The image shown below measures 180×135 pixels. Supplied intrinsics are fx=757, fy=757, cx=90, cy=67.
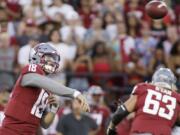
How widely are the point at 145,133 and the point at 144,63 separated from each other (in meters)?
5.47

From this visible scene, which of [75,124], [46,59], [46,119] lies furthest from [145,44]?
[46,59]

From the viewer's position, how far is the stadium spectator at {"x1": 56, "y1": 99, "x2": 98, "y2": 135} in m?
11.5

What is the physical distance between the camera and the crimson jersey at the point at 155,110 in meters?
8.09

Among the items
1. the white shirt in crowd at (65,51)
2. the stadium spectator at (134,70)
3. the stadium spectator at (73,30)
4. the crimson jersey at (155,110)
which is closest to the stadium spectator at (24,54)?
the white shirt in crowd at (65,51)

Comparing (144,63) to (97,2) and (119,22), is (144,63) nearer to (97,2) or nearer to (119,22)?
(119,22)

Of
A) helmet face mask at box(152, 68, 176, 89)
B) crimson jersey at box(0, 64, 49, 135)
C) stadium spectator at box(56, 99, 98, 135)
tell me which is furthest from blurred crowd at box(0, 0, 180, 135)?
crimson jersey at box(0, 64, 49, 135)

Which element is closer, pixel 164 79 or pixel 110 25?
pixel 164 79

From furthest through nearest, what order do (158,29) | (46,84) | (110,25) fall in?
(158,29), (110,25), (46,84)

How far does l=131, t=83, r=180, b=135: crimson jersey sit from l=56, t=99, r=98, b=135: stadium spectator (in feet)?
10.9

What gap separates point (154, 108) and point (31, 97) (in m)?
1.42

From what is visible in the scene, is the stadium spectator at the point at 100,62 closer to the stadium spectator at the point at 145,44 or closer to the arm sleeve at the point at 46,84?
the stadium spectator at the point at 145,44

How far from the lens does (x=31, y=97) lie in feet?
24.5

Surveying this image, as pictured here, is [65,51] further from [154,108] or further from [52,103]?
[52,103]

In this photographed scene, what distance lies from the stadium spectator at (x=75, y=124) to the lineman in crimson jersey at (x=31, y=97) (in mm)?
3713
